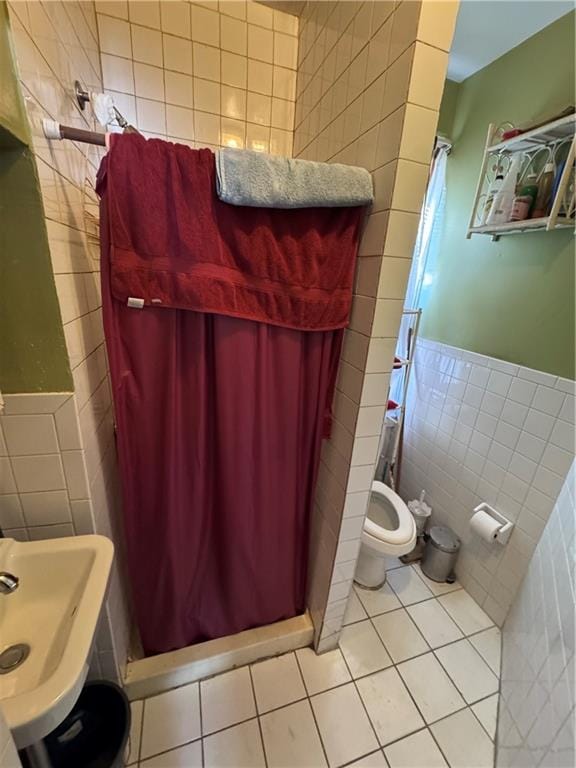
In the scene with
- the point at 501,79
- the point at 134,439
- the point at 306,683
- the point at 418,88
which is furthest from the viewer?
the point at 501,79

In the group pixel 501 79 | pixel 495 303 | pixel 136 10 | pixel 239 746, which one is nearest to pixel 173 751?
pixel 239 746

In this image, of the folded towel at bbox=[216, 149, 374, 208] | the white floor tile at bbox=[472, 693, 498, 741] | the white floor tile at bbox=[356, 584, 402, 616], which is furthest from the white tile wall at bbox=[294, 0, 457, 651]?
the white floor tile at bbox=[472, 693, 498, 741]

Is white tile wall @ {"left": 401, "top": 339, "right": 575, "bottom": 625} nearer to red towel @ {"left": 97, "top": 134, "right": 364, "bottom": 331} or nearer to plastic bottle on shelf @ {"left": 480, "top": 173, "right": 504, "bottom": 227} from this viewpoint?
plastic bottle on shelf @ {"left": 480, "top": 173, "right": 504, "bottom": 227}

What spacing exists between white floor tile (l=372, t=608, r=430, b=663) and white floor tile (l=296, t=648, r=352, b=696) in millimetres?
235

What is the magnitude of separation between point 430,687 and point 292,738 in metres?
0.59

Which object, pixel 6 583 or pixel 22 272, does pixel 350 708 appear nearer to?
pixel 6 583

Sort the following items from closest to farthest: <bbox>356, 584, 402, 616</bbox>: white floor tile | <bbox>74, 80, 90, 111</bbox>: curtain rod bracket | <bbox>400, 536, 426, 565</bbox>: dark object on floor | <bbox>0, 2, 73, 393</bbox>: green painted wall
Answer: <bbox>0, 2, 73, 393</bbox>: green painted wall < <bbox>74, 80, 90, 111</bbox>: curtain rod bracket < <bbox>356, 584, 402, 616</bbox>: white floor tile < <bbox>400, 536, 426, 565</bbox>: dark object on floor

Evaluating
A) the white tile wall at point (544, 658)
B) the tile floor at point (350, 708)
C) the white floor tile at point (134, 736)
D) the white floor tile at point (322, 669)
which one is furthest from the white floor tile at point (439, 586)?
the white floor tile at point (134, 736)

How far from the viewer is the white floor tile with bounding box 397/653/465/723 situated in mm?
1265

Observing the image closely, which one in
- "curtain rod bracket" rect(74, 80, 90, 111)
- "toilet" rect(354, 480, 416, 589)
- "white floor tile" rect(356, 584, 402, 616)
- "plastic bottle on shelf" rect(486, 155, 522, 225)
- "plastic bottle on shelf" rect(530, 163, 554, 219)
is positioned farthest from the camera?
"white floor tile" rect(356, 584, 402, 616)

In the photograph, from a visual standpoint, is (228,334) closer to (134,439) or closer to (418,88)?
(134,439)

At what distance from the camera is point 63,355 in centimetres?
78

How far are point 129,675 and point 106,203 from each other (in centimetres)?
159

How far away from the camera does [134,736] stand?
1.14m
